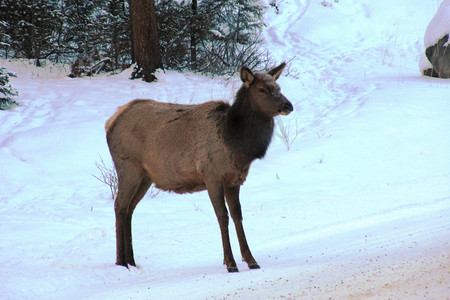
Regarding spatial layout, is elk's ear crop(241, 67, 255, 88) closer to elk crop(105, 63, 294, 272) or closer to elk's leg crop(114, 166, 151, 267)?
elk crop(105, 63, 294, 272)

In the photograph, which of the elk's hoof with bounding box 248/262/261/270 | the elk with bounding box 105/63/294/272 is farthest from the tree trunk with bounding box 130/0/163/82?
the elk's hoof with bounding box 248/262/261/270

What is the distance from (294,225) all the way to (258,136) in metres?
1.98

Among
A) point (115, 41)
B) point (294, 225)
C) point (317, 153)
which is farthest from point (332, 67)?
point (294, 225)

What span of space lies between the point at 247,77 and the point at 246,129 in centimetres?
56

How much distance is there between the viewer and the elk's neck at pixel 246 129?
5727 millimetres

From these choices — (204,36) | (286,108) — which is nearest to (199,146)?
(286,108)

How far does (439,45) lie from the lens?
15133 mm

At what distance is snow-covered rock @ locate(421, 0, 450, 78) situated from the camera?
15.1 meters

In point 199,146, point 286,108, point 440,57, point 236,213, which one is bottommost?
point 236,213

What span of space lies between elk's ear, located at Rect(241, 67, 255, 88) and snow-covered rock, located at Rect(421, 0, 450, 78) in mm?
10900

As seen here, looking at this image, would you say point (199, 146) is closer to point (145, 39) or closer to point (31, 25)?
point (145, 39)

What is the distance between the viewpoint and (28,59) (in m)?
18.4

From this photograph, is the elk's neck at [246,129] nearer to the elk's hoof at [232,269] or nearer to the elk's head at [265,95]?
the elk's head at [265,95]

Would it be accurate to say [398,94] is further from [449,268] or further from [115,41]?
[449,268]
